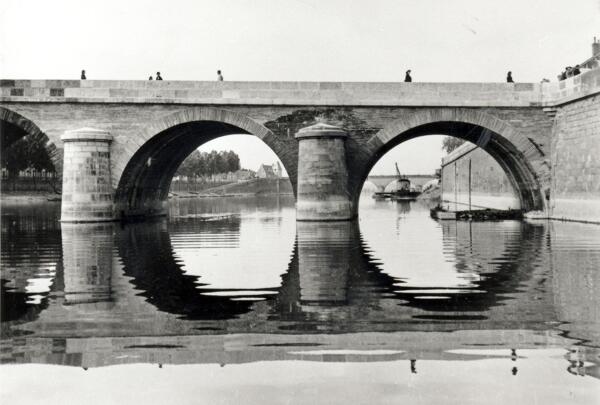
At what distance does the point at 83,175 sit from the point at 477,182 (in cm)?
2280

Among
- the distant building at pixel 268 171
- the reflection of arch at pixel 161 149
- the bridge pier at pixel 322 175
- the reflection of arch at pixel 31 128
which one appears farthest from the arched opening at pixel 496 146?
the distant building at pixel 268 171

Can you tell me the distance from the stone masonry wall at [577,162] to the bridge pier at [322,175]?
695 centimetres

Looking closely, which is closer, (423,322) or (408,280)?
(423,322)

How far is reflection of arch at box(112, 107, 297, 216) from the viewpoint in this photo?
21625 mm

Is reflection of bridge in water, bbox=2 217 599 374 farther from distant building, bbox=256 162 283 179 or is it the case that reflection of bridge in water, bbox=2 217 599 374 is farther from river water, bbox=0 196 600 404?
distant building, bbox=256 162 283 179

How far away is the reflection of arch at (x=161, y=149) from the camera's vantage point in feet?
70.9

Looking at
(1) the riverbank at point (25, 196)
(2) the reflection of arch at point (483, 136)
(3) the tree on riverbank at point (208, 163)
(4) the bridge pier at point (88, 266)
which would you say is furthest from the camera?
(3) the tree on riverbank at point (208, 163)

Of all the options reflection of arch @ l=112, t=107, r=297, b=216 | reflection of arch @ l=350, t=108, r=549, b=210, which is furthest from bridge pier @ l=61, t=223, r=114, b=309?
reflection of arch @ l=350, t=108, r=549, b=210

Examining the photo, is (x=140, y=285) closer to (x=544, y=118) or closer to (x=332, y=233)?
(x=332, y=233)

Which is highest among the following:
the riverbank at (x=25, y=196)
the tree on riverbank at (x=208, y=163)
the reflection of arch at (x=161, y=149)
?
the tree on riverbank at (x=208, y=163)

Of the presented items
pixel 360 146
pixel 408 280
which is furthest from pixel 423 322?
pixel 360 146

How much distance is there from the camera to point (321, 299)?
23.0 feet

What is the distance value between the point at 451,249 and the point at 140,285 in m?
6.28

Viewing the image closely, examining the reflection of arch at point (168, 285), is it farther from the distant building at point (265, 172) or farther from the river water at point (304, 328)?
the distant building at point (265, 172)
